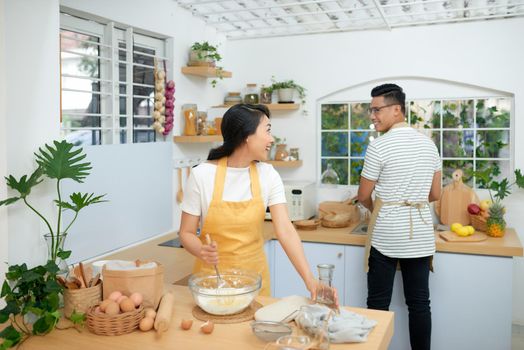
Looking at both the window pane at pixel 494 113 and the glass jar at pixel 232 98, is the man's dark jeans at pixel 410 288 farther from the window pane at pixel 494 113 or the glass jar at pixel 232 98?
the glass jar at pixel 232 98

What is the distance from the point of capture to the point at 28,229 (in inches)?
90.2

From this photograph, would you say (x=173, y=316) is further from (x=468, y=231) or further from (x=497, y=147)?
(x=497, y=147)

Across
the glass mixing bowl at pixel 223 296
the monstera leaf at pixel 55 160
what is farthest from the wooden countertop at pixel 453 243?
the glass mixing bowl at pixel 223 296

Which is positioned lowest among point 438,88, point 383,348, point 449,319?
point 449,319

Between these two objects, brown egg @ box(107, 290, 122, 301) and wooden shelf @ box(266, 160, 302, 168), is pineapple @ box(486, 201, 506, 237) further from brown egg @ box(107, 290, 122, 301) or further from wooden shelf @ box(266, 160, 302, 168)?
brown egg @ box(107, 290, 122, 301)

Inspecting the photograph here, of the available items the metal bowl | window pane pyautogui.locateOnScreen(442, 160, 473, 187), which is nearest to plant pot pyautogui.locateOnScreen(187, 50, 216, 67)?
window pane pyautogui.locateOnScreen(442, 160, 473, 187)

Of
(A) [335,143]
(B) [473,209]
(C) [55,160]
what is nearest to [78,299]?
(C) [55,160]

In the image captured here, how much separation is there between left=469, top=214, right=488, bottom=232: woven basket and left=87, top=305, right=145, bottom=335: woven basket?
2605mm

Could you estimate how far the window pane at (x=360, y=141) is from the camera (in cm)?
441

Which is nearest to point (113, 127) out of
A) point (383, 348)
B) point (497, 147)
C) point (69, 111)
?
point (69, 111)

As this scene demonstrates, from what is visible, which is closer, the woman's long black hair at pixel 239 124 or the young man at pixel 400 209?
the woman's long black hair at pixel 239 124

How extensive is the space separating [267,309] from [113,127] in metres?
1.88

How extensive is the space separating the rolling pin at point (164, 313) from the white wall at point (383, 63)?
263 centimetres

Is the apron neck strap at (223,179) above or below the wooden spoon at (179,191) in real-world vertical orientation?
above
